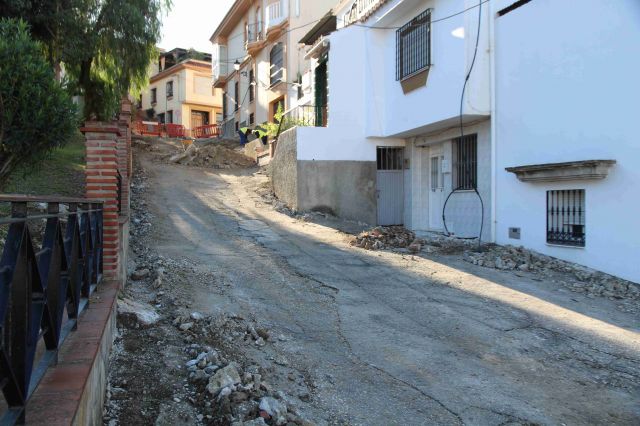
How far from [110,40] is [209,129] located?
24071 mm

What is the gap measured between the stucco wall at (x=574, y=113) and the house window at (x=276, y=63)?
13.8 m

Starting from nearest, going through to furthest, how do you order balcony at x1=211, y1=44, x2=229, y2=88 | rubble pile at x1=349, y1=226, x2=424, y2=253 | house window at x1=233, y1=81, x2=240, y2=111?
rubble pile at x1=349, y1=226, x2=424, y2=253, house window at x1=233, y1=81, x2=240, y2=111, balcony at x1=211, y1=44, x2=229, y2=88

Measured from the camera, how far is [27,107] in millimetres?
6145

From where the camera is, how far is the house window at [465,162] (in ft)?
36.6

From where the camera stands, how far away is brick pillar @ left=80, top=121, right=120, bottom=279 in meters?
5.01

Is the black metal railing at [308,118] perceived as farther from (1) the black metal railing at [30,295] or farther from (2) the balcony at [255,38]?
(1) the black metal railing at [30,295]

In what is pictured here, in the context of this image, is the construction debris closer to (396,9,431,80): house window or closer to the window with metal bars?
the window with metal bars

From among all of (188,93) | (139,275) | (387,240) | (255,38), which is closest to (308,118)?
(387,240)

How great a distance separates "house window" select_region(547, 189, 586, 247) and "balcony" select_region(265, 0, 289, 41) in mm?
16259

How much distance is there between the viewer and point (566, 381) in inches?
177

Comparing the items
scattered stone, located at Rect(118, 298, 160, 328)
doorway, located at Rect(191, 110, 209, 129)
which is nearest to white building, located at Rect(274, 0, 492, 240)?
scattered stone, located at Rect(118, 298, 160, 328)

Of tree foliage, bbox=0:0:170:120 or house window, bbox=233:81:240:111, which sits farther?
house window, bbox=233:81:240:111

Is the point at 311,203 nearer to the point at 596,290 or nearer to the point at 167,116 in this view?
the point at 596,290

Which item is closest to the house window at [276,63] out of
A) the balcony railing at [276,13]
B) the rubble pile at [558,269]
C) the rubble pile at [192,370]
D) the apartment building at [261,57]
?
the apartment building at [261,57]
